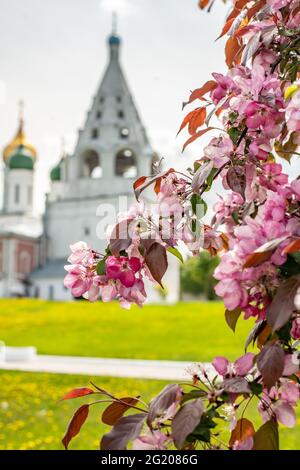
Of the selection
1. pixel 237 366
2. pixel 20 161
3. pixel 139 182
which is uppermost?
pixel 20 161

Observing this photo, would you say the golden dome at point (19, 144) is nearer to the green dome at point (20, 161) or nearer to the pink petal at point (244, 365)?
the green dome at point (20, 161)

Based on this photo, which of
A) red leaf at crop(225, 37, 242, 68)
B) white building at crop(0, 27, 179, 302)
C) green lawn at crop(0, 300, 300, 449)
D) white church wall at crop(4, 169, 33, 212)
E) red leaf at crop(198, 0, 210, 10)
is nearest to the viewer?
red leaf at crop(225, 37, 242, 68)

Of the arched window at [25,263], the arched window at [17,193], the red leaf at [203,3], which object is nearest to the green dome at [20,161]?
the arched window at [17,193]

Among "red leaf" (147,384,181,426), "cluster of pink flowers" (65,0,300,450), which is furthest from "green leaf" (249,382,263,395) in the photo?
"red leaf" (147,384,181,426)

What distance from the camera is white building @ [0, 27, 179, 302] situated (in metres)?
37.3

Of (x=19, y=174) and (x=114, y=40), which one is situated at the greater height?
(x=114, y=40)

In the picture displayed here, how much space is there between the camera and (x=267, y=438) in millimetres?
1050

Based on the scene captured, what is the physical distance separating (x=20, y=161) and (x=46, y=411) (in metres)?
35.3

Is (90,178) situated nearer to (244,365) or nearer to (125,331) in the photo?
(125,331)

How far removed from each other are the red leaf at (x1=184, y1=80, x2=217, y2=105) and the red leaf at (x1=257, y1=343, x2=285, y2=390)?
553 mm

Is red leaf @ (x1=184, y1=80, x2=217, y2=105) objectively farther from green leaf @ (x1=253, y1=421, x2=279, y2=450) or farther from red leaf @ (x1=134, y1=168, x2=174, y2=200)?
green leaf @ (x1=253, y1=421, x2=279, y2=450)

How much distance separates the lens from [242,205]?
136 cm

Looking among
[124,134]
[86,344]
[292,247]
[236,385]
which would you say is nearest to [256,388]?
[236,385]

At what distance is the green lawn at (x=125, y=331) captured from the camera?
1360cm
